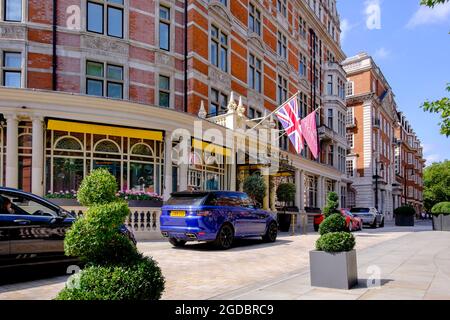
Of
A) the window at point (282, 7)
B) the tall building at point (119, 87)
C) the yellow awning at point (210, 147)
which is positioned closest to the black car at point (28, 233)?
the tall building at point (119, 87)

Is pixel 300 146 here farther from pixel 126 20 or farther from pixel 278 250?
pixel 126 20

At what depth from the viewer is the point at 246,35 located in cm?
2533

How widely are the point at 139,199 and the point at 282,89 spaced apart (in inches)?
734

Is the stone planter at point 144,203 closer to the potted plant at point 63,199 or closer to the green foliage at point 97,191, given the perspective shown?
the potted plant at point 63,199

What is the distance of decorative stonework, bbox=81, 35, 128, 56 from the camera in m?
17.0

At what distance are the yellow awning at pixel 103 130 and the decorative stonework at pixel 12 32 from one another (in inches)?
170

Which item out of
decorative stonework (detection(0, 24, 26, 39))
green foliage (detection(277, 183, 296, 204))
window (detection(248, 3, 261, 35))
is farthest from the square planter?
window (detection(248, 3, 261, 35))

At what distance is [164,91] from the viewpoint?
19250mm

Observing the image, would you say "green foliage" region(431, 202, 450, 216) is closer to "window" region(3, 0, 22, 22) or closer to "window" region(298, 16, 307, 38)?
"window" region(298, 16, 307, 38)

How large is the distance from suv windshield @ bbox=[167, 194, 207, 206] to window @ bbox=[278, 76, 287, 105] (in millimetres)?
18981

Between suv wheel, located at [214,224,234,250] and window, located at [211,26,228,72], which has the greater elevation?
window, located at [211,26,228,72]

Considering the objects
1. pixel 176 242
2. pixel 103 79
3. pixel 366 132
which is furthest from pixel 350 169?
pixel 176 242
